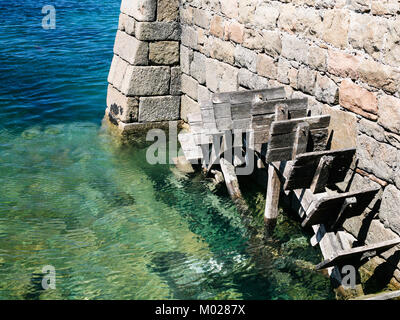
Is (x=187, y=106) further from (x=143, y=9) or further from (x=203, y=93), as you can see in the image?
(x=143, y=9)

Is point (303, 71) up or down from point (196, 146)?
up

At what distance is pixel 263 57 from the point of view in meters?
5.98

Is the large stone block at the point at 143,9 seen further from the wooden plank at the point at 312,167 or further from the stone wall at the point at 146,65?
the wooden plank at the point at 312,167

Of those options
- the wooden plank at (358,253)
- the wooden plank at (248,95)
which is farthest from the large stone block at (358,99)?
the wooden plank at (358,253)

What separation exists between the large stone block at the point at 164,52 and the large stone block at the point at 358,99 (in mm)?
3822

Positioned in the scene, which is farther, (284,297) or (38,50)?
(38,50)

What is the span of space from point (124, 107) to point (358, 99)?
14.6 feet

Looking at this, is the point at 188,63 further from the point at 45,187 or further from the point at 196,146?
the point at 45,187

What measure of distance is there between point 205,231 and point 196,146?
4.90 feet

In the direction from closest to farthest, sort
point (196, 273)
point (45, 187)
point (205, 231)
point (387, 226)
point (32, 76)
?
point (387, 226) → point (196, 273) → point (205, 231) → point (45, 187) → point (32, 76)

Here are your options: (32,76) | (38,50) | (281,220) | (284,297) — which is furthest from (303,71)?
(38,50)

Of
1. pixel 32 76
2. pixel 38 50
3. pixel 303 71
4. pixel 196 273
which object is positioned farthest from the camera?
pixel 38 50

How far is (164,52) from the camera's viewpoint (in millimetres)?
8055

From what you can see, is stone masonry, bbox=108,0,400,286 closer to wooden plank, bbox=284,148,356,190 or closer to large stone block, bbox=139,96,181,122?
large stone block, bbox=139,96,181,122
